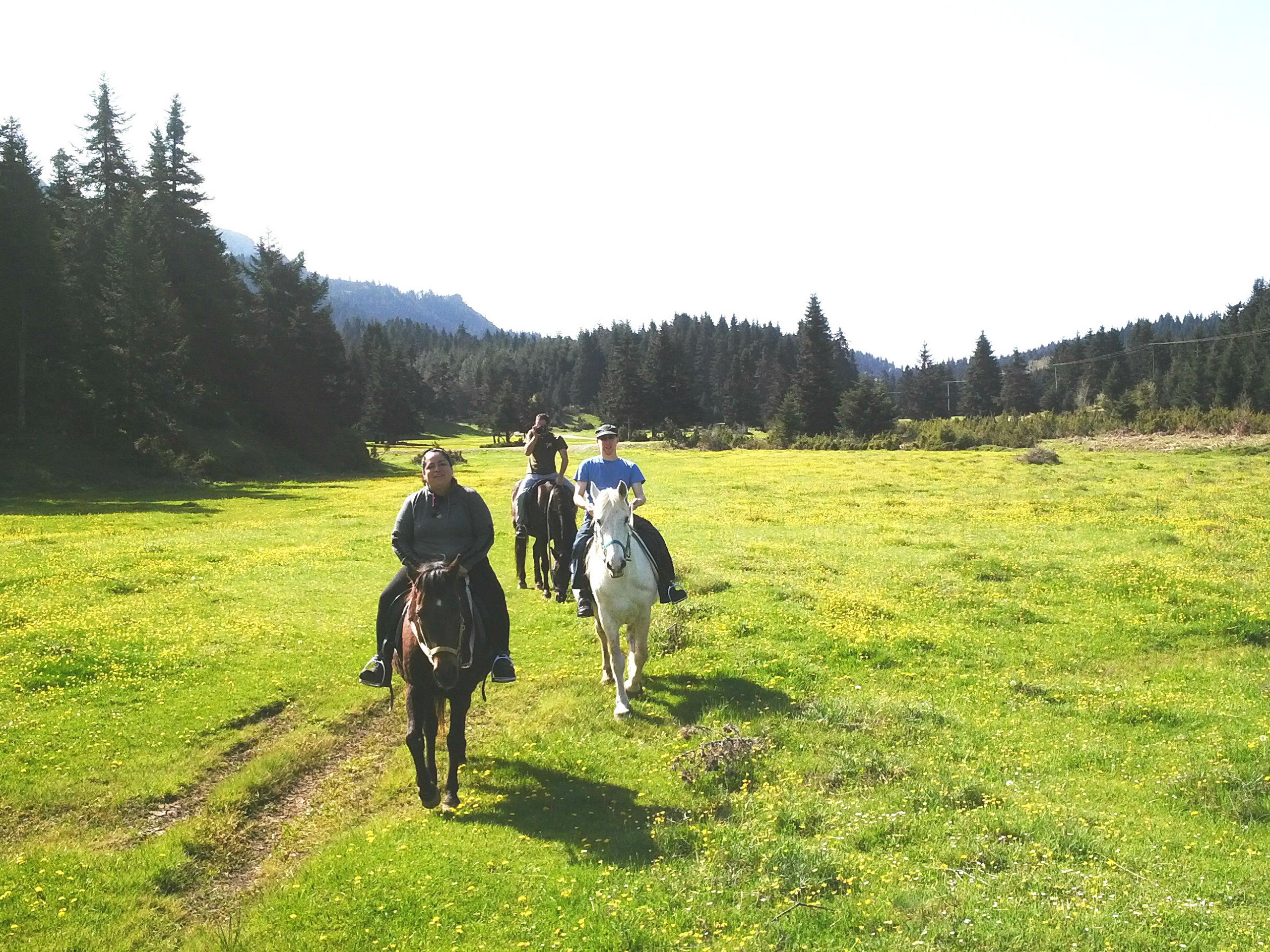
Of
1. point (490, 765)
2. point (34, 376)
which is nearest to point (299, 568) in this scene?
point (490, 765)

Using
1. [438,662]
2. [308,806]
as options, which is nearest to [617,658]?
[438,662]

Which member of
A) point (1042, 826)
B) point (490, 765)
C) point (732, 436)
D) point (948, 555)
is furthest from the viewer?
point (732, 436)

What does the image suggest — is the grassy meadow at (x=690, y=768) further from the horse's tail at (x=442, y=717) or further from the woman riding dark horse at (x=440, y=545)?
the woman riding dark horse at (x=440, y=545)

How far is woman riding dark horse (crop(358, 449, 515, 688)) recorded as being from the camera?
336 inches

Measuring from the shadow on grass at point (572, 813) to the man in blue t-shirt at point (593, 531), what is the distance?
3.27 meters

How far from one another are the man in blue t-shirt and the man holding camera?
146 inches

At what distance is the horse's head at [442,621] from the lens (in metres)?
7.49

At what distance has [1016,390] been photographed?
123 m

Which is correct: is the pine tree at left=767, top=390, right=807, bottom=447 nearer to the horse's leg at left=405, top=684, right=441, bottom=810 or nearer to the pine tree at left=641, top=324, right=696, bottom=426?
the pine tree at left=641, top=324, right=696, bottom=426

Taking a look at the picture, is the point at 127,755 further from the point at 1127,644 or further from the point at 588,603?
the point at 1127,644

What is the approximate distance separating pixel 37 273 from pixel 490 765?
157 feet

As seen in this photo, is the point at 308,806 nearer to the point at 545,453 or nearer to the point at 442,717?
the point at 442,717

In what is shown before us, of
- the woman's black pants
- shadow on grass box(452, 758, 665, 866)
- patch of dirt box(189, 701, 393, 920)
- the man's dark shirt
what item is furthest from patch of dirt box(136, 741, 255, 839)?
the man's dark shirt

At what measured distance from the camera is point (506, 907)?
6.15 metres
